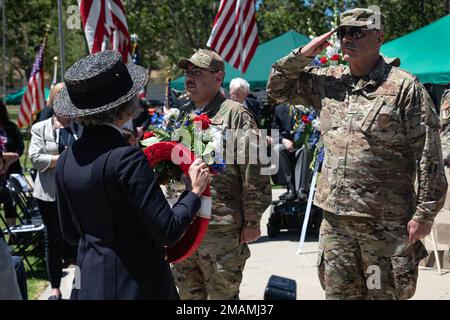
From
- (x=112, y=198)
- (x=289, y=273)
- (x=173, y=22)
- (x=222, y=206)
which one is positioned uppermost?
(x=112, y=198)

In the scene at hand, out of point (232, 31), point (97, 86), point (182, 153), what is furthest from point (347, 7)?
point (97, 86)

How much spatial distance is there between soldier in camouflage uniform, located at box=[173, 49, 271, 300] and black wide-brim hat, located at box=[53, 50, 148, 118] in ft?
4.59

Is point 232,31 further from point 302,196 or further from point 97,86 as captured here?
point 97,86

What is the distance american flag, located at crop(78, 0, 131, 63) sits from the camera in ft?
24.7

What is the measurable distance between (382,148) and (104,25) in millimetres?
4858

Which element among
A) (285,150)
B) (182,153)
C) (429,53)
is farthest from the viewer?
(429,53)

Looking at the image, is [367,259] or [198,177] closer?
[198,177]

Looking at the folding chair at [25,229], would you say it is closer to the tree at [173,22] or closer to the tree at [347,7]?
the tree at [347,7]

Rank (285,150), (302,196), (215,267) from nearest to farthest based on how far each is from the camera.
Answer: (215,267)
(302,196)
(285,150)

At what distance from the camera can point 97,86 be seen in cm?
280

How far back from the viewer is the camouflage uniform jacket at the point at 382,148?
12.4ft

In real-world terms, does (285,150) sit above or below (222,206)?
below

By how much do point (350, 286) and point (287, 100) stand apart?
1.35 metres

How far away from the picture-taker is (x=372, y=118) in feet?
12.7
